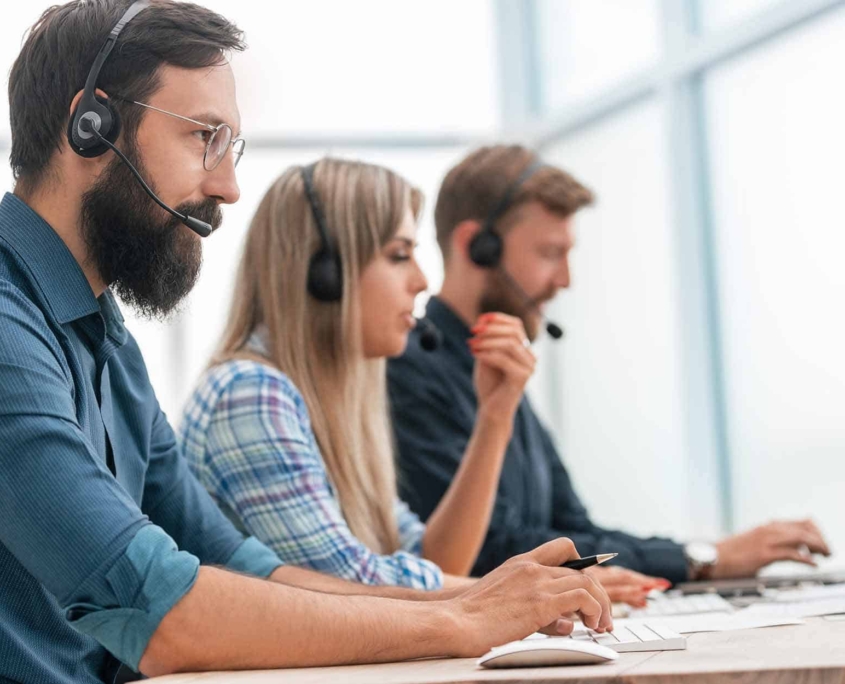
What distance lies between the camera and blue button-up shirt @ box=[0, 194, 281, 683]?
0.90 meters

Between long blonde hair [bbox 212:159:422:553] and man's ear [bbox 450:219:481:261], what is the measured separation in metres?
0.58

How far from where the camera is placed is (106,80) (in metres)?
1.12

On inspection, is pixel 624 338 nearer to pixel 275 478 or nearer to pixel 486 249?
pixel 486 249

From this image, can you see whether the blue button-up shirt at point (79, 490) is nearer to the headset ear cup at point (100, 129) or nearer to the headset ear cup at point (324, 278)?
the headset ear cup at point (100, 129)

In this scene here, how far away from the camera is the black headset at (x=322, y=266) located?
1705 millimetres

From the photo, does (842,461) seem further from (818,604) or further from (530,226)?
(818,604)

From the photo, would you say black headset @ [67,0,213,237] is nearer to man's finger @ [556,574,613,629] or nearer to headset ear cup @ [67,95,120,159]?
headset ear cup @ [67,95,120,159]

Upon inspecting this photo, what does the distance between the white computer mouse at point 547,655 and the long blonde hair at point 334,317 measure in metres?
0.80

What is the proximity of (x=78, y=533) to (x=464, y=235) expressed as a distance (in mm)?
1601

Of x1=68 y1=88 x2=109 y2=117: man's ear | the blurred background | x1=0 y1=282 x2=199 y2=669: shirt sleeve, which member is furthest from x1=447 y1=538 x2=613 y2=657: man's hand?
the blurred background

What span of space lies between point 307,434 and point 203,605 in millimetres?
615

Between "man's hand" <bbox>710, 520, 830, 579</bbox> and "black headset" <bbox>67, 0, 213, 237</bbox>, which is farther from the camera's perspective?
"man's hand" <bbox>710, 520, 830, 579</bbox>

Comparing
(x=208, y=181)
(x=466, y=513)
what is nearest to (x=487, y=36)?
(x=466, y=513)

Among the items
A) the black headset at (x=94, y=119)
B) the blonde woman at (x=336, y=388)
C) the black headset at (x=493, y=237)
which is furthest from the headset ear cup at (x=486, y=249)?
the black headset at (x=94, y=119)
